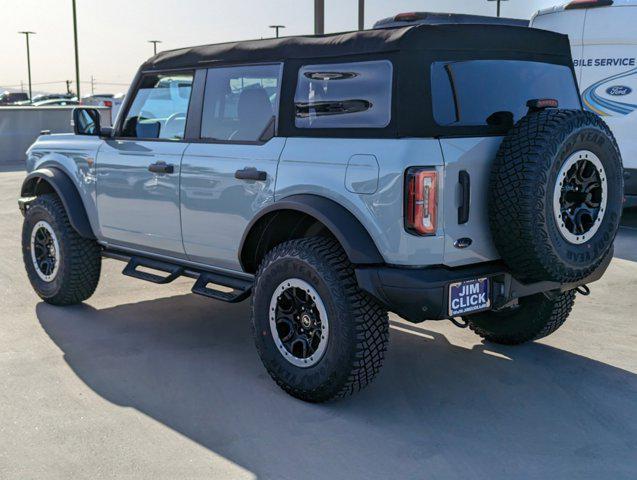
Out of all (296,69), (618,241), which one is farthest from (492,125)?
(618,241)

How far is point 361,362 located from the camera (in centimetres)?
410

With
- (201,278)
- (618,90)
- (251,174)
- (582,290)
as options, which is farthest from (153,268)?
(618,90)

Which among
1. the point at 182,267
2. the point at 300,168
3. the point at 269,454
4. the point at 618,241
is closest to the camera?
the point at 269,454

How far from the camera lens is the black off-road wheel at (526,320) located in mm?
5059

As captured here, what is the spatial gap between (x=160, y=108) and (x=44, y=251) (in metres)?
1.66

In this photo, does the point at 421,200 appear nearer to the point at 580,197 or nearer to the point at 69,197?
the point at 580,197

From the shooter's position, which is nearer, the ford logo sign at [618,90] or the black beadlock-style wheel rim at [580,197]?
the black beadlock-style wheel rim at [580,197]

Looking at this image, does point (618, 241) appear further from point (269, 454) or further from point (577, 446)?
point (269, 454)

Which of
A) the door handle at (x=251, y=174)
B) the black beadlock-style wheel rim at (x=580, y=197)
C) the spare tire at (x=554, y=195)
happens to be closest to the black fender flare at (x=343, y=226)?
the door handle at (x=251, y=174)

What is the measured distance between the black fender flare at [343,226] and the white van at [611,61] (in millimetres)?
6631

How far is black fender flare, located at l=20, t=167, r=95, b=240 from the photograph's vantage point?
601cm

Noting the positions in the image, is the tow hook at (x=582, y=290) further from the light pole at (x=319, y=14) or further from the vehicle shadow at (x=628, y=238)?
the light pole at (x=319, y=14)

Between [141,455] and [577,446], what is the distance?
2039 mm

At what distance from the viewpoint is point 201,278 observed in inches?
205
